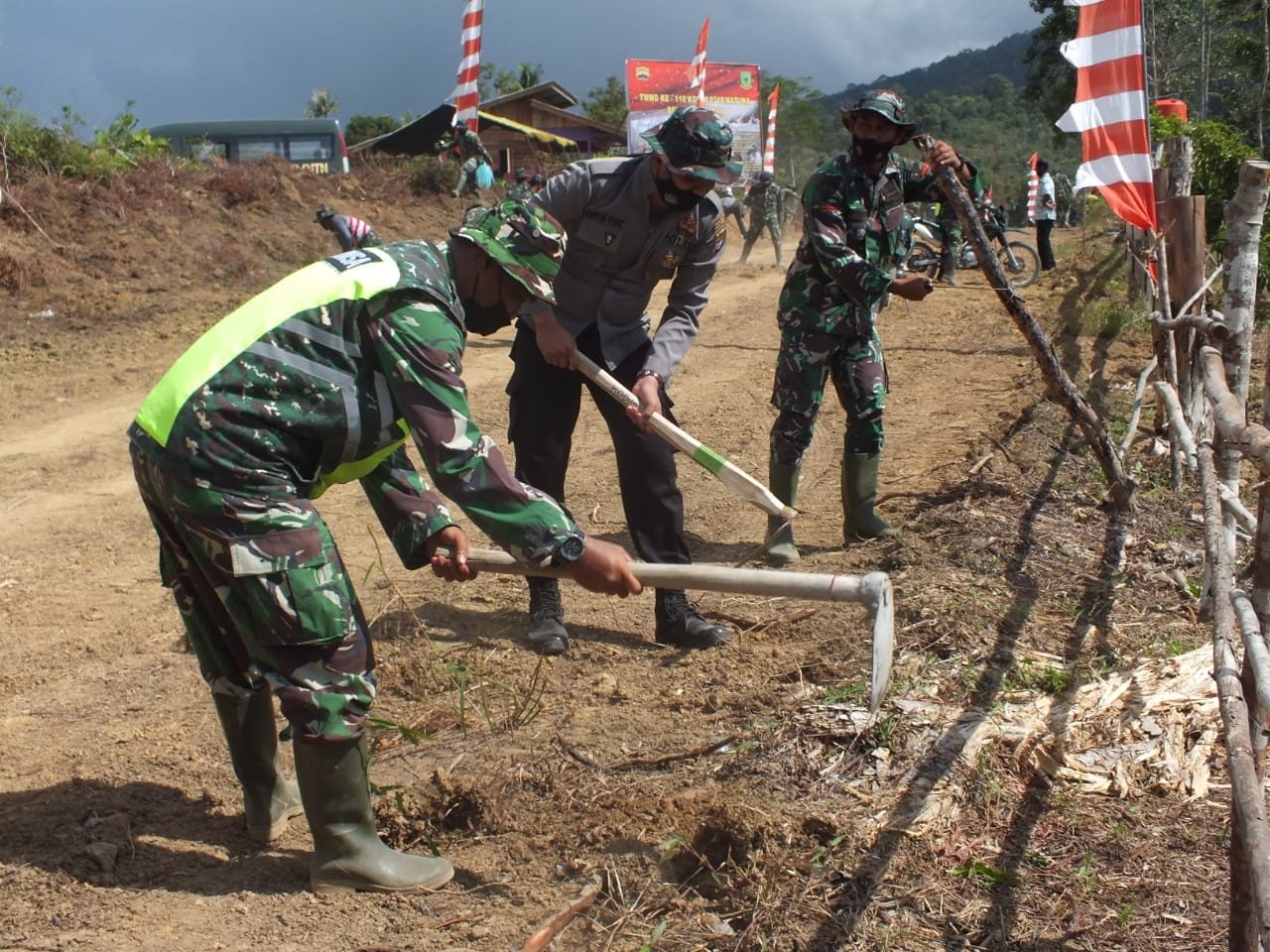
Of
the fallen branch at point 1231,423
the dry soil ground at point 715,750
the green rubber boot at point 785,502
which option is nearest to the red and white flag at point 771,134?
the dry soil ground at point 715,750

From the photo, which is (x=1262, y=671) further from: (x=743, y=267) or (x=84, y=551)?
(x=743, y=267)

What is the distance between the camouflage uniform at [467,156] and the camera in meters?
14.9

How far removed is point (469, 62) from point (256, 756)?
38.5 feet

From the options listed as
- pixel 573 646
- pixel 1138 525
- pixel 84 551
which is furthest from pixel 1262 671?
pixel 84 551

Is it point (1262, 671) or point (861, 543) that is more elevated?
point (1262, 671)

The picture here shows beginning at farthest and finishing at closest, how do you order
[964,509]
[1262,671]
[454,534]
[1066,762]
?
[964,509] < [1066,762] < [454,534] < [1262,671]

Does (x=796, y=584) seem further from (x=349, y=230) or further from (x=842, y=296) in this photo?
(x=349, y=230)

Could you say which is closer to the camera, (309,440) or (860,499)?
(309,440)

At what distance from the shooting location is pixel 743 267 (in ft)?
54.2

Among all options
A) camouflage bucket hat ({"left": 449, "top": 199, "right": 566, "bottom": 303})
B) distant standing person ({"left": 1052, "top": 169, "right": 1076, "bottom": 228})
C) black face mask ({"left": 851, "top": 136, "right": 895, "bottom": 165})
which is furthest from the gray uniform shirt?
distant standing person ({"left": 1052, "top": 169, "right": 1076, "bottom": 228})

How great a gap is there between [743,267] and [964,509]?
39.3 feet

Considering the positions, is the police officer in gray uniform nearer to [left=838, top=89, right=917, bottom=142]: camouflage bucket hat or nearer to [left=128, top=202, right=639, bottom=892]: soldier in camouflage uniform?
[left=838, top=89, right=917, bottom=142]: camouflage bucket hat

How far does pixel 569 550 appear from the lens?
241 cm

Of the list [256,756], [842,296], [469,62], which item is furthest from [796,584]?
[469,62]
